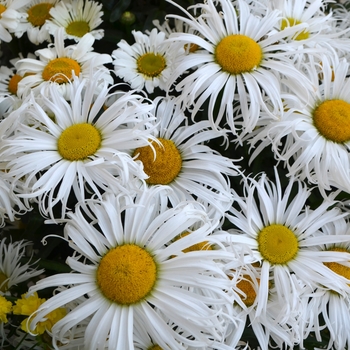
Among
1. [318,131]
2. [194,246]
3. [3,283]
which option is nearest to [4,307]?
[3,283]

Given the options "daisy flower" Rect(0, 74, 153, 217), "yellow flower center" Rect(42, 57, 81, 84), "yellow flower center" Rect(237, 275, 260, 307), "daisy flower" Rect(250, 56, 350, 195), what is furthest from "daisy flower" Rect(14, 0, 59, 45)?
"yellow flower center" Rect(237, 275, 260, 307)

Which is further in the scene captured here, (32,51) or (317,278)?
(32,51)

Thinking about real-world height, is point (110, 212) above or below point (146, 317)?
above

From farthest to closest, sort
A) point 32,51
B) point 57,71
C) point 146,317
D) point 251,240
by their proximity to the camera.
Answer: point 32,51
point 57,71
point 251,240
point 146,317

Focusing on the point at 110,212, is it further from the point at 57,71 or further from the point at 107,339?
the point at 57,71

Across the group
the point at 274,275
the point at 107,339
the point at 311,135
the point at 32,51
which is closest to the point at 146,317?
the point at 107,339

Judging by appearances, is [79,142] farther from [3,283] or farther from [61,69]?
[3,283]

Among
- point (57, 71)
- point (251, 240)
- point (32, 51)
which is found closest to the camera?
point (251, 240)
